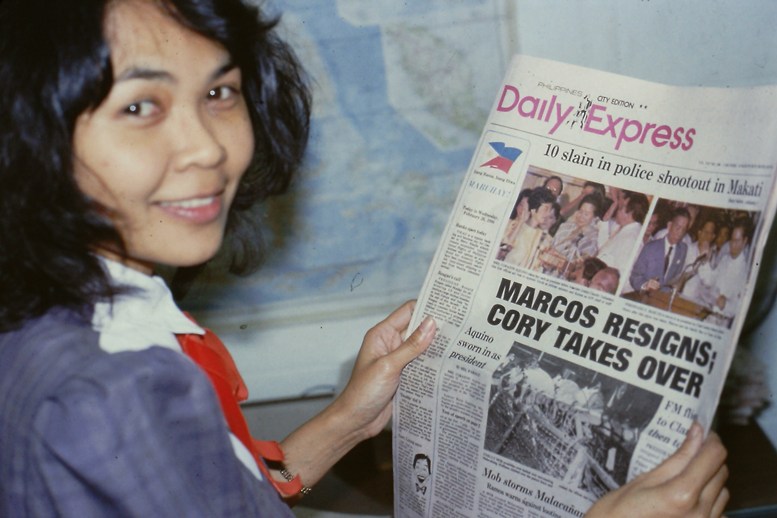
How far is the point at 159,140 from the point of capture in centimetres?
60

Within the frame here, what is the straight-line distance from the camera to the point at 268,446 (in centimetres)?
83

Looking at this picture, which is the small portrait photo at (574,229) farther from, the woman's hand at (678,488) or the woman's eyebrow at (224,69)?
the woman's eyebrow at (224,69)

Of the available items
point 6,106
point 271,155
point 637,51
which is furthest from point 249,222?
point 637,51

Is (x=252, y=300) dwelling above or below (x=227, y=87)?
below

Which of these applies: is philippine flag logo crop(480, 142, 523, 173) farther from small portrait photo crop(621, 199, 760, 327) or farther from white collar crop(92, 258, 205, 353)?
white collar crop(92, 258, 205, 353)

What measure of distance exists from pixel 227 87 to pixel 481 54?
0.43 metres

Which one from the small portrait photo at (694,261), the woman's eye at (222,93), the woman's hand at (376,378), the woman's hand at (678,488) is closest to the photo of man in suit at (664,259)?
the small portrait photo at (694,261)

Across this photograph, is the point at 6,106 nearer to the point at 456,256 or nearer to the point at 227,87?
the point at 227,87

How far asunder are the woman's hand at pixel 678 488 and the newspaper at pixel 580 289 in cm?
1

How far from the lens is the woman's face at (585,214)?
2.26 feet

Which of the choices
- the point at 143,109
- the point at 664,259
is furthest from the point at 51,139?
the point at 664,259

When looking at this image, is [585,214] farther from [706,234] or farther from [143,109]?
[143,109]

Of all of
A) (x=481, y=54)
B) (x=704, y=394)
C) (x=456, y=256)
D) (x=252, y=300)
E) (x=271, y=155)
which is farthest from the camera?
(x=252, y=300)

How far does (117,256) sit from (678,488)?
47 cm
